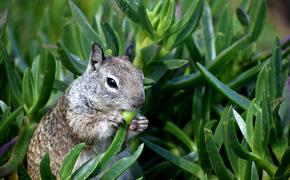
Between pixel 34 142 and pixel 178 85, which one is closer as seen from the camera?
pixel 34 142

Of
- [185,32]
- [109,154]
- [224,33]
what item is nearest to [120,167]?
[109,154]

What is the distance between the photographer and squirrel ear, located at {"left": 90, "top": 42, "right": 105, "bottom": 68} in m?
2.02

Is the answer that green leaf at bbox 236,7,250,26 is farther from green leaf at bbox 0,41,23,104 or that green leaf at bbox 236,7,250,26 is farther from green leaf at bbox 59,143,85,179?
green leaf at bbox 59,143,85,179

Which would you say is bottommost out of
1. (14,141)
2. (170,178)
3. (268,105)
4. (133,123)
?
(170,178)

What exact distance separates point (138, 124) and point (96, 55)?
266 mm

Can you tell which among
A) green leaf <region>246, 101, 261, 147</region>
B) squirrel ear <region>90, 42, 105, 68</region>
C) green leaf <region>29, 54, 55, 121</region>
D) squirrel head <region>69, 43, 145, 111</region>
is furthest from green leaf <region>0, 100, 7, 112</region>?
green leaf <region>246, 101, 261, 147</region>

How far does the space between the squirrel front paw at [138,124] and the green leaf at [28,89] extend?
0.40 m

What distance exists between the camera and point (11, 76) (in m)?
→ 2.14

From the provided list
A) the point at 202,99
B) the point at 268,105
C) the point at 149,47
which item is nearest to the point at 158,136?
the point at 202,99

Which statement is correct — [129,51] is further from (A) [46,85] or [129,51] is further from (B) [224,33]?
(B) [224,33]

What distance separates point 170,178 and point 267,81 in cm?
50

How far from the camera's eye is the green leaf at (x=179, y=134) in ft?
7.70

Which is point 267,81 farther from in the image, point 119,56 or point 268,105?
point 119,56

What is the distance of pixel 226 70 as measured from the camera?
99.0 inches
